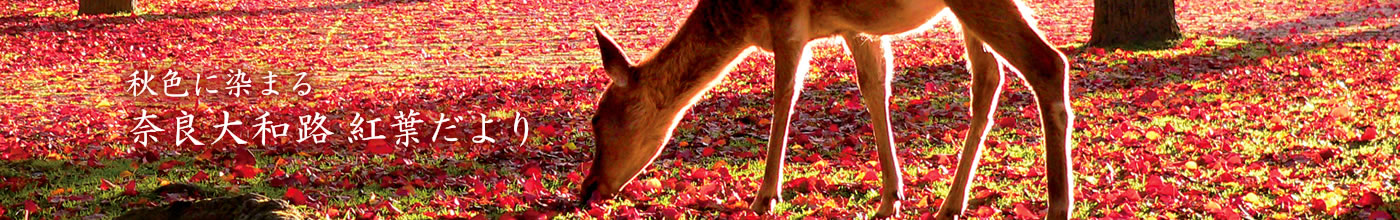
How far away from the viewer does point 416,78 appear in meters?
13.2

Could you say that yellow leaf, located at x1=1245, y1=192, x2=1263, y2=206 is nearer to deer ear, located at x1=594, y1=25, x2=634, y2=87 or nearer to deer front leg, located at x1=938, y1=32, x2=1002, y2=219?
deer front leg, located at x1=938, y1=32, x2=1002, y2=219

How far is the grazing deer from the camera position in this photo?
4465 millimetres

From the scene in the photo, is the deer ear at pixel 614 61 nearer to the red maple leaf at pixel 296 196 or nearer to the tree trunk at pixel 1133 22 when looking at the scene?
the red maple leaf at pixel 296 196

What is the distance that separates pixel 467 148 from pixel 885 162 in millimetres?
3645

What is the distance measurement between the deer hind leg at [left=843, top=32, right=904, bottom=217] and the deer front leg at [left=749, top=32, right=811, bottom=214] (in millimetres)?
558

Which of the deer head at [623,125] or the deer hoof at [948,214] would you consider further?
the deer head at [623,125]

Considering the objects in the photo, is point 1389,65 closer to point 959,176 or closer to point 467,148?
point 959,176

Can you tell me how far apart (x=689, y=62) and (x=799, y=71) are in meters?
0.56

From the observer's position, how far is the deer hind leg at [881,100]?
5797mm

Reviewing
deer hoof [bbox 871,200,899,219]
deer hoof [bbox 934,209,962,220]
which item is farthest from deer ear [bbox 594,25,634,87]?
deer hoof [bbox 934,209,962,220]

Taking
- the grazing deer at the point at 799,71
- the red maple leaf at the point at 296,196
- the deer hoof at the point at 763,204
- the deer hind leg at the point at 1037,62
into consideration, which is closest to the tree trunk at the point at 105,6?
the red maple leaf at the point at 296,196

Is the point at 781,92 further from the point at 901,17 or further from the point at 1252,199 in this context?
the point at 1252,199

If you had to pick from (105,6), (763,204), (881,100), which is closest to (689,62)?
(763,204)

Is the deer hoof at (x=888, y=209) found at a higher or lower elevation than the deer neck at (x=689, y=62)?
lower
